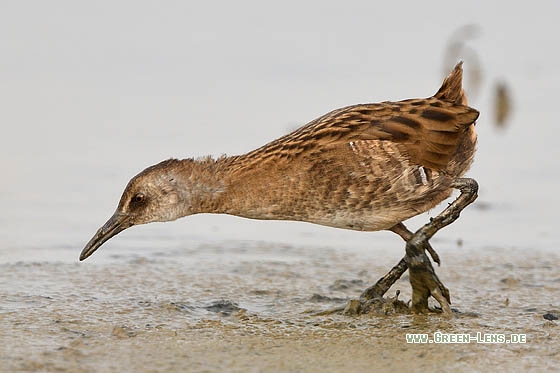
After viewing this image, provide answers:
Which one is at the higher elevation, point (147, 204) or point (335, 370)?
point (147, 204)

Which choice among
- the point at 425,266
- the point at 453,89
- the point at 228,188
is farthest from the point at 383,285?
the point at 453,89

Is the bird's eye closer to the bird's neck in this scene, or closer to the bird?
the bird

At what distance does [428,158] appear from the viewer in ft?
24.2

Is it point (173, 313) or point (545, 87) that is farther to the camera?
point (545, 87)

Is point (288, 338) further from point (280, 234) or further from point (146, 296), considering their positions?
point (280, 234)

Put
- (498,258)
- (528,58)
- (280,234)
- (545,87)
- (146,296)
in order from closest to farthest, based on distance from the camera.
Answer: (146,296) < (498,258) < (280,234) < (545,87) < (528,58)

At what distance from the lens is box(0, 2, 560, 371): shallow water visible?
6559mm

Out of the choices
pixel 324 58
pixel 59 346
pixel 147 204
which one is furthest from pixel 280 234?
pixel 324 58

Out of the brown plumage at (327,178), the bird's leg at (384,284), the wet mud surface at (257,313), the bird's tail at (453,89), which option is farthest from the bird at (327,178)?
the wet mud surface at (257,313)

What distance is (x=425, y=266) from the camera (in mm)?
7234

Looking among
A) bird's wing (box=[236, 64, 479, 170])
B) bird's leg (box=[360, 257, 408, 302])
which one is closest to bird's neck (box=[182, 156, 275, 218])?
bird's wing (box=[236, 64, 479, 170])

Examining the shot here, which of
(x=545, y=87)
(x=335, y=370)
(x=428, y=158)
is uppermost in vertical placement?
(x=545, y=87)

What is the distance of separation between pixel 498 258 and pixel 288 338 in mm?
2603

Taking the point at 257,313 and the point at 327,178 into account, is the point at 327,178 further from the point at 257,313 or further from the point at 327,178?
the point at 257,313
